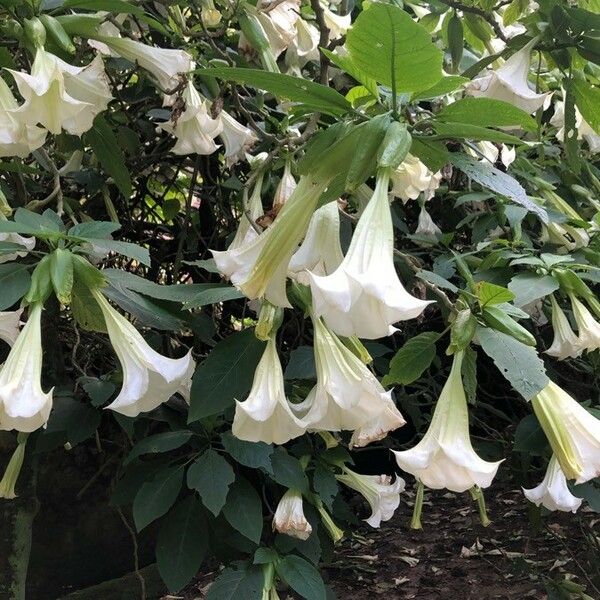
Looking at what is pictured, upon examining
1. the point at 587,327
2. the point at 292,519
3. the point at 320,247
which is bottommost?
the point at 292,519

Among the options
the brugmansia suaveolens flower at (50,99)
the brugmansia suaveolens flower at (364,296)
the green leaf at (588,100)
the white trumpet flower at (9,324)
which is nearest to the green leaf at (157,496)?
the white trumpet flower at (9,324)

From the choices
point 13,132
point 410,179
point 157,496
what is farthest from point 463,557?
point 13,132

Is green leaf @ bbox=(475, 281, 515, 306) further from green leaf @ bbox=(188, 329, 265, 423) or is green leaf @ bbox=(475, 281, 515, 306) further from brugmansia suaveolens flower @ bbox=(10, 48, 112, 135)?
A: brugmansia suaveolens flower @ bbox=(10, 48, 112, 135)

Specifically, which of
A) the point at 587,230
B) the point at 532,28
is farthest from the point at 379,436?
the point at 587,230

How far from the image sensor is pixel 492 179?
787mm

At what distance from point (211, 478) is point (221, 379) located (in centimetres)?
40

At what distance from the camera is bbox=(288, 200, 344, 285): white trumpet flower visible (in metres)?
0.73

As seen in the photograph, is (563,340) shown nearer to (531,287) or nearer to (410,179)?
(531,287)

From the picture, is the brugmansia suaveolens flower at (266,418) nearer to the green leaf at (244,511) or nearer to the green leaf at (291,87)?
the green leaf at (291,87)

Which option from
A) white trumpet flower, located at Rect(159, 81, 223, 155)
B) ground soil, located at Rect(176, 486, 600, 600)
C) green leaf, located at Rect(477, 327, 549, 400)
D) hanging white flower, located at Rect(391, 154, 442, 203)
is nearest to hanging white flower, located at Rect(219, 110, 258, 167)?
white trumpet flower, located at Rect(159, 81, 223, 155)

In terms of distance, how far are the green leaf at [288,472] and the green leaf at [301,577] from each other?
16 centimetres

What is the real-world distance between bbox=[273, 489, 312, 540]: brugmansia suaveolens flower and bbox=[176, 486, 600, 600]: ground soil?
101 cm

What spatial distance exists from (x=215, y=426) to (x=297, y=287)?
714mm

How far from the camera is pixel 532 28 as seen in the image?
1.12m
